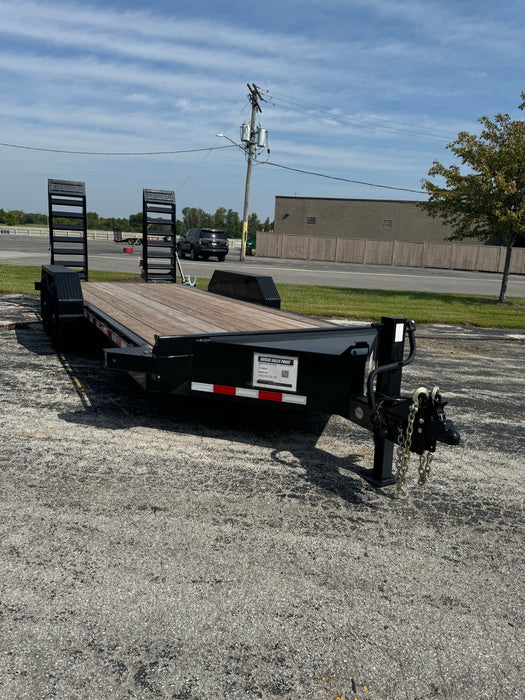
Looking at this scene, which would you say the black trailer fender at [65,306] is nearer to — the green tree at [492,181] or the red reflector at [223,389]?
the red reflector at [223,389]

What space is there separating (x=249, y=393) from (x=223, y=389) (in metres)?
0.20

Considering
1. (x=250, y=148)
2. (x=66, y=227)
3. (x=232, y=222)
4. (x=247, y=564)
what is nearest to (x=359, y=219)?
(x=250, y=148)

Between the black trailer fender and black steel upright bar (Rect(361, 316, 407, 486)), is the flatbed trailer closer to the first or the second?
black steel upright bar (Rect(361, 316, 407, 486))

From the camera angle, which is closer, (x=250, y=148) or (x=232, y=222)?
(x=250, y=148)

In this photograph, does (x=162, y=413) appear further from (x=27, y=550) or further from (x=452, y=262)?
(x=452, y=262)

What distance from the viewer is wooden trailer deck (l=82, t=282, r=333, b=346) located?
4955 millimetres

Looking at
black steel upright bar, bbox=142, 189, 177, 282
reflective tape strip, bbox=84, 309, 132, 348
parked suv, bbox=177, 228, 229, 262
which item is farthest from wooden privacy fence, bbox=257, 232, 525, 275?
reflective tape strip, bbox=84, 309, 132, 348

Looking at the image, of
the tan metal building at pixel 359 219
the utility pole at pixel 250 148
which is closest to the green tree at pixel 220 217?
the tan metal building at pixel 359 219

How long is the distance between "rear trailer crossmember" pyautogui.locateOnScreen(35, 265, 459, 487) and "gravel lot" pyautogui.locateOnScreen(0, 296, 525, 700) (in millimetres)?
438

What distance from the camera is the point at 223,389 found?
160 inches

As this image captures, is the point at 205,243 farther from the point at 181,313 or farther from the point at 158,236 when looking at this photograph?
the point at 181,313

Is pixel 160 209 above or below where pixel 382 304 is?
above

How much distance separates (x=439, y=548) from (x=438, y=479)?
94 cm

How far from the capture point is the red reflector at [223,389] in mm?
4055
